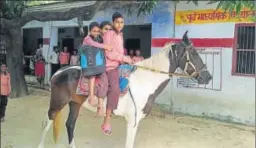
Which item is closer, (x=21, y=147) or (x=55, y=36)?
(x=21, y=147)

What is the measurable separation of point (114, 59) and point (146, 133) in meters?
2.76

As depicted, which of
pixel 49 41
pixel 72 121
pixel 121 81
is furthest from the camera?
pixel 49 41

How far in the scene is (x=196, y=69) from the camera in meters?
5.67

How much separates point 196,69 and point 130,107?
1.09 meters

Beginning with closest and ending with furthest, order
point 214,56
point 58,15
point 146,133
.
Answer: point 146,133
point 214,56
point 58,15

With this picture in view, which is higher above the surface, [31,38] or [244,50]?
[31,38]

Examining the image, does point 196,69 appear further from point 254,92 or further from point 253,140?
point 254,92

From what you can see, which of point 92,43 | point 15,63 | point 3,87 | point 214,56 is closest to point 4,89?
point 3,87

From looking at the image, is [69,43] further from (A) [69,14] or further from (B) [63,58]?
(A) [69,14]

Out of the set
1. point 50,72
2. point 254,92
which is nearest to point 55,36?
point 50,72

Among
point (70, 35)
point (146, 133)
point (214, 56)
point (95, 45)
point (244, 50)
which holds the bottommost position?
point (146, 133)

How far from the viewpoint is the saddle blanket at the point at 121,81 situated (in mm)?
5504

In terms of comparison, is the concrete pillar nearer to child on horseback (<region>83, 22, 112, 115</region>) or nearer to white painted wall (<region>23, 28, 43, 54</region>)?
white painted wall (<region>23, 28, 43, 54</region>)

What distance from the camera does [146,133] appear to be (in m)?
7.73
